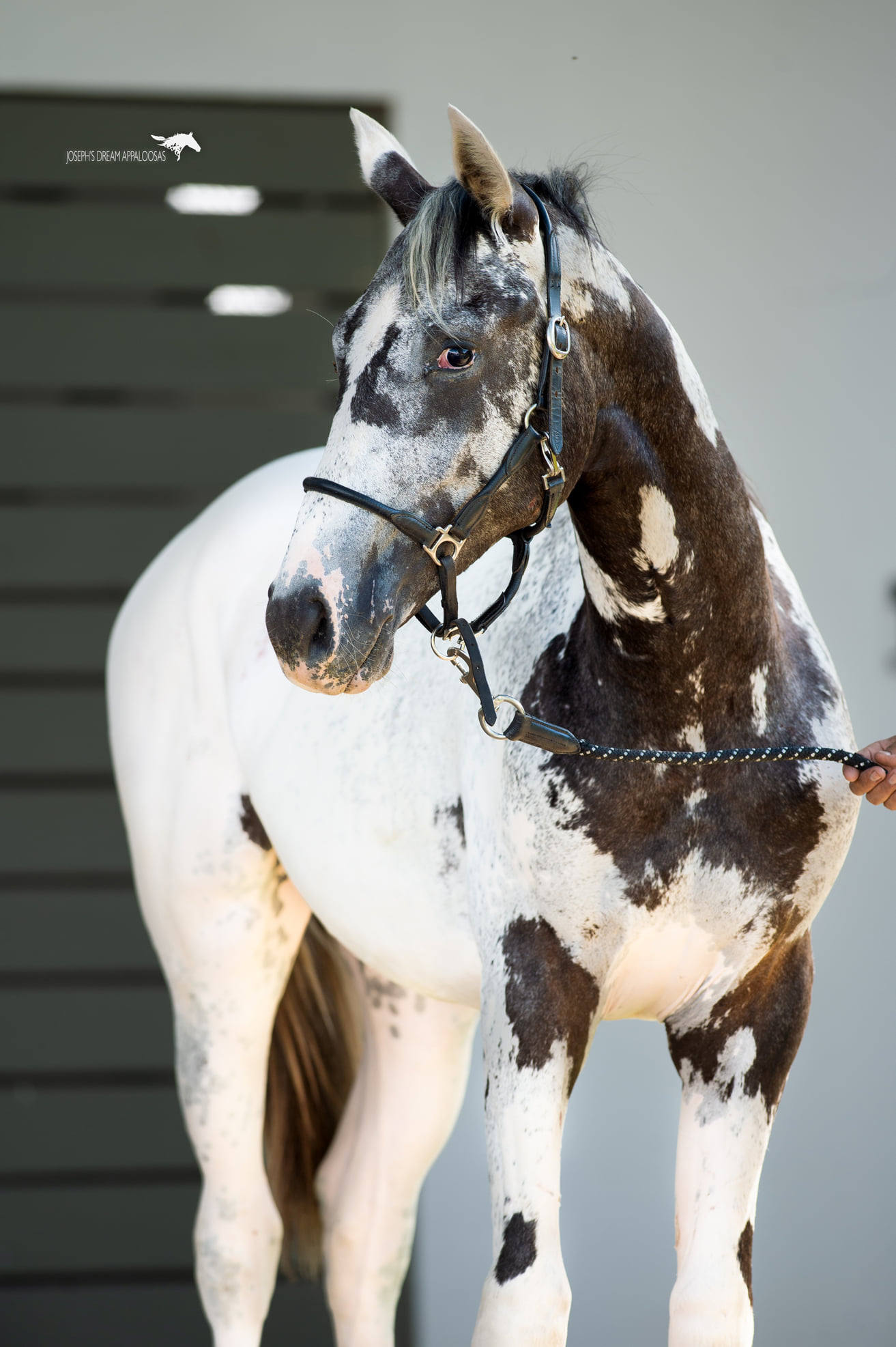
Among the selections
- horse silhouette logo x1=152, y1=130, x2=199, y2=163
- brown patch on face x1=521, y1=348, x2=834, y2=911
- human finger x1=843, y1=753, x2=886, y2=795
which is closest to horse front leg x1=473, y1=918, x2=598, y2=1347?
brown patch on face x1=521, y1=348, x2=834, y2=911

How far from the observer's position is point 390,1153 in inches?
86.7

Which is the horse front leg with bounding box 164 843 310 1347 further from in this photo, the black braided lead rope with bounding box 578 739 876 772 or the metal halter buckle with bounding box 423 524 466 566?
the metal halter buckle with bounding box 423 524 466 566

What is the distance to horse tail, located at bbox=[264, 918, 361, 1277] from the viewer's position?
7.49ft

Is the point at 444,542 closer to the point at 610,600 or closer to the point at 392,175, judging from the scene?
the point at 610,600

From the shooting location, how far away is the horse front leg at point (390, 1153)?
7.20ft

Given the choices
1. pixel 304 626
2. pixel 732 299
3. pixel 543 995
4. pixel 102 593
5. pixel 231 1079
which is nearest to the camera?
pixel 304 626

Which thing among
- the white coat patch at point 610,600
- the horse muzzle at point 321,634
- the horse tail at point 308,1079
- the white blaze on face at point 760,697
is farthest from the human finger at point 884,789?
the horse tail at point 308,1079

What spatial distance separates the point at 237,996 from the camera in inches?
83.0

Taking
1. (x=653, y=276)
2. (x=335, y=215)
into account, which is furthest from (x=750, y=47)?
(x=335, y=215)

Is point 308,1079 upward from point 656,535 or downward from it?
downward

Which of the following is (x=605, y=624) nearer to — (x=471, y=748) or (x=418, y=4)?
(x=471, y=748)

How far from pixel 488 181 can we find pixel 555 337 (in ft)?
0.48

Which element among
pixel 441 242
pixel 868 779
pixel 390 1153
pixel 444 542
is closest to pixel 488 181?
pixel 441 242

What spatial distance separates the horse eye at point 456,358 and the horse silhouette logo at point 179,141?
1.83 m
